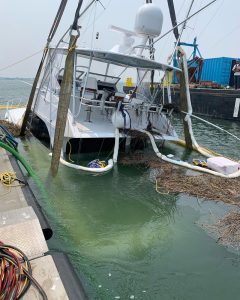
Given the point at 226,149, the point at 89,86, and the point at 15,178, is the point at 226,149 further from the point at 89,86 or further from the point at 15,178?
the point at 15,178

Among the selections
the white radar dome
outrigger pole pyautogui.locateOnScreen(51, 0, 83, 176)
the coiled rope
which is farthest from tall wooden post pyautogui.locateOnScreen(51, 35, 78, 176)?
the white radar dome

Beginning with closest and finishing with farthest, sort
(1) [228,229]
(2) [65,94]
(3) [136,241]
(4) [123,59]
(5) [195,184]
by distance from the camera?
(3) [136,241] < (1) [228,229] < (2) [65,94] < (5) [195,184] < (4) [123,59]

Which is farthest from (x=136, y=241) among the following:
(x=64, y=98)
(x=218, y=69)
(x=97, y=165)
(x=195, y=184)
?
(x=218, y=69)

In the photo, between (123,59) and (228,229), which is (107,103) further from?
(228,229)

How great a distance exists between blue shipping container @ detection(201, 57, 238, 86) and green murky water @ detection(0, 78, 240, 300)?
25.6 metres

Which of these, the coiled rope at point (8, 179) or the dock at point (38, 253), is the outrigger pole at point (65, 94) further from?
the dock at point (38, 253)

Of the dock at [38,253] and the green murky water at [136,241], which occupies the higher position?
the dock at [38,253]

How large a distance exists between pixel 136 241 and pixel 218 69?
1158 inches

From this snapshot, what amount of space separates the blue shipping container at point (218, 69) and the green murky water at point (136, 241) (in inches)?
1006

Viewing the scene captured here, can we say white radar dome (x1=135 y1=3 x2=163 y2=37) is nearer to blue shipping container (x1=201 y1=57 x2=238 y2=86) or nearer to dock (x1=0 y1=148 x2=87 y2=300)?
dock (x1=0 y1=148 x2=87 y2=300)

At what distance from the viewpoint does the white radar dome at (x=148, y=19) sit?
10789 millimetres

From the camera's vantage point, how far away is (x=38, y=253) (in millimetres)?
3604

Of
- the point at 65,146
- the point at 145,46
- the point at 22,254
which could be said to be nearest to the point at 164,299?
the point at 22,254

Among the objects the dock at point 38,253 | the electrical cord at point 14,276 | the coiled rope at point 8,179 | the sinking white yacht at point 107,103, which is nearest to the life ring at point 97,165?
the sinking white yacht at point 107,103
